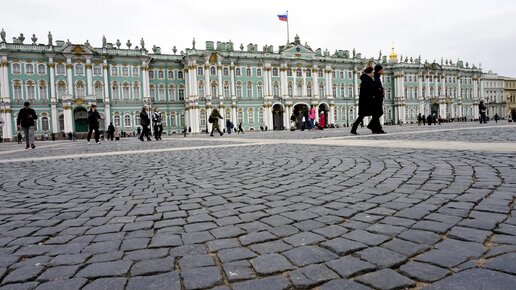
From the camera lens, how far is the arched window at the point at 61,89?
49.6 metres

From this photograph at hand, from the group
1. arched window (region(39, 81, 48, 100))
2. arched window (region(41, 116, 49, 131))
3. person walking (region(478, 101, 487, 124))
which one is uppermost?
arched window (region(39, 81, 48, 100))

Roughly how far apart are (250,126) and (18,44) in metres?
34.7

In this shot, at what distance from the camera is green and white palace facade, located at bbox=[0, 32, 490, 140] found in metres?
48.8

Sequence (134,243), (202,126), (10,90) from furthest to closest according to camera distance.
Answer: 1. (202,126)
2. (10,90)
3. (134,243)

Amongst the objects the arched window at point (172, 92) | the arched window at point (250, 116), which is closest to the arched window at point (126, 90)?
the arched window at point (172, 92)

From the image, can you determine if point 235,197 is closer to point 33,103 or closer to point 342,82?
point 33,103

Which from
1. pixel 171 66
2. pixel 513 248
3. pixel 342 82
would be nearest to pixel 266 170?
pixel 513 248

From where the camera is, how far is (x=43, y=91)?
49.3 m

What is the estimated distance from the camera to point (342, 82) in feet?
225

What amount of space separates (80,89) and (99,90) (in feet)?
8.12

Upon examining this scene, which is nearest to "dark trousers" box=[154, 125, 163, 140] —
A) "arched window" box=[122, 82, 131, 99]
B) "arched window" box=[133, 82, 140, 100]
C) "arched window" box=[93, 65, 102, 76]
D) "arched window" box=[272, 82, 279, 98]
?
"arched window" box=[122, 82, 131, 99]

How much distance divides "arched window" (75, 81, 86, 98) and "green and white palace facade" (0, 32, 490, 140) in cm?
1

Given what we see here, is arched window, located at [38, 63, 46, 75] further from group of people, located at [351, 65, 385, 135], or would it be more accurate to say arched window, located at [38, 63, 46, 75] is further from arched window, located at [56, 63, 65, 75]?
group of people, located at [351, 65, 385, 135]

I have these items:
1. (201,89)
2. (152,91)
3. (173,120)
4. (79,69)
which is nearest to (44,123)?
(79,69)
